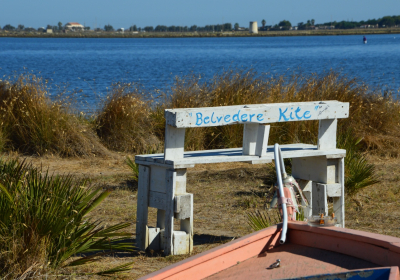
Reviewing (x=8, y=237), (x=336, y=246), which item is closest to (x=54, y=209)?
(x=8, y=237)

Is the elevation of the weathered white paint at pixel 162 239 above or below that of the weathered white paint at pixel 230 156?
below

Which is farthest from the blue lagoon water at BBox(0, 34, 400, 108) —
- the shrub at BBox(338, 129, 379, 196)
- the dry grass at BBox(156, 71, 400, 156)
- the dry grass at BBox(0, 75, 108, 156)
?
the shrub at BBox(338, 129, 379, 196)

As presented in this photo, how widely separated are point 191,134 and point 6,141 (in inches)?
133

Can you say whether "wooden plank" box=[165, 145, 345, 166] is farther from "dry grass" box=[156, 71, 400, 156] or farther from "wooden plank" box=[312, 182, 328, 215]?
"dry grass" box=[156, 71, 400, 156]

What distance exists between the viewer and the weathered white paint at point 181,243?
5.21 meters

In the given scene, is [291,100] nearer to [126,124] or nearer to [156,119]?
[156,119]

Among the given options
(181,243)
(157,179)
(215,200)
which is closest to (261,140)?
(157,179)

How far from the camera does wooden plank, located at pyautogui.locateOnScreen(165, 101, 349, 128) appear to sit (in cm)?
495

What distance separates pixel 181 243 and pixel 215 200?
2307 millimetres

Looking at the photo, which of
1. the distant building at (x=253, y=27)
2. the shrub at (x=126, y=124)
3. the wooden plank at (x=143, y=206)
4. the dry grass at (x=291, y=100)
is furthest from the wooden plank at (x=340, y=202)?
the distant building at (x=253, y=27)

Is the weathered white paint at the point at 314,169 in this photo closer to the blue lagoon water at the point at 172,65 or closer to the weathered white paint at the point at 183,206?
the weathered white paint at the point at 183,206

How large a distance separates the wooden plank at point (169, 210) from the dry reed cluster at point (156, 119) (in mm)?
4420

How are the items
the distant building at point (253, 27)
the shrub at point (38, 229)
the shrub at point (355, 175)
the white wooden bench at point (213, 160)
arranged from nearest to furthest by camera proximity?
the shrub at point (38, 229) < the white wooden bench at point (213, 160) < the shrub at point (355, 175) < the distant building at point (253, 27)

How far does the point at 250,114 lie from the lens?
17.0 feet
